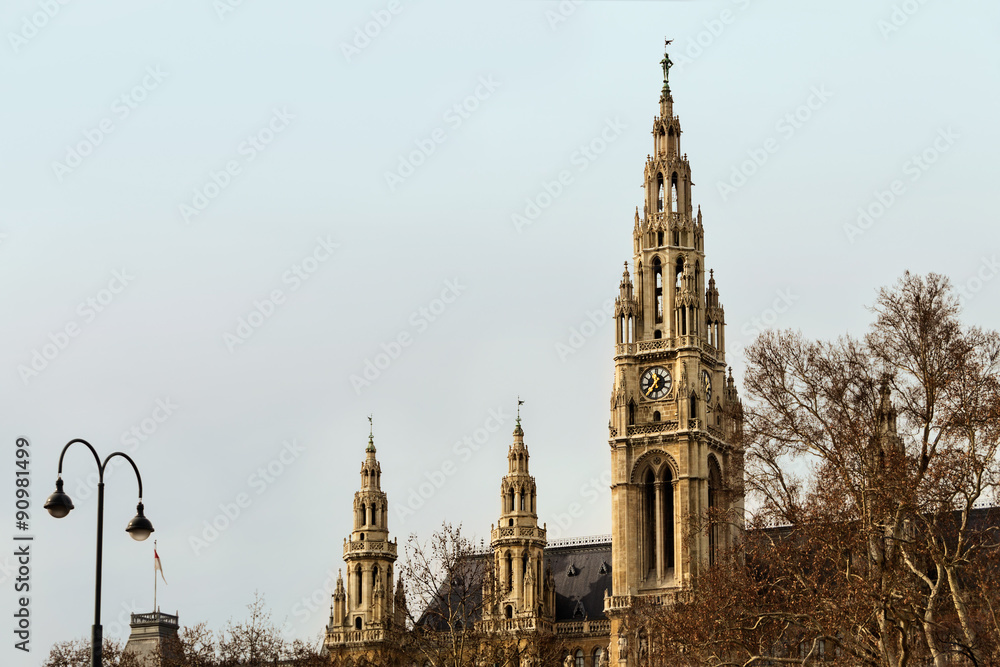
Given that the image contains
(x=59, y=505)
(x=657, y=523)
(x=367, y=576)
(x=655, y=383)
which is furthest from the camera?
(x=367, y=576)

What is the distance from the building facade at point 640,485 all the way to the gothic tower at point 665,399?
0.28 feet

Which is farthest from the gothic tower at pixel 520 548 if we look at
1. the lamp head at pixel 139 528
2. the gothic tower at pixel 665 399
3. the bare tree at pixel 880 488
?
the lamp head at pixel 139 528

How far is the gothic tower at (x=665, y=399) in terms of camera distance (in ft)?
384

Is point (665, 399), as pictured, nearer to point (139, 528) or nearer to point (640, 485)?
point (640, 485)

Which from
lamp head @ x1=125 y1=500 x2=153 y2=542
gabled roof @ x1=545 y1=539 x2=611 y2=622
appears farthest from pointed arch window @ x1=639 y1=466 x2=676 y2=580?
lamp head @ x1=125 y1=500 x2=153 y2=542

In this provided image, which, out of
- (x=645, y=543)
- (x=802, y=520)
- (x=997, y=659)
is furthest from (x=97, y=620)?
(x=645, y=543)

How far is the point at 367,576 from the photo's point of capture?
128625 mm

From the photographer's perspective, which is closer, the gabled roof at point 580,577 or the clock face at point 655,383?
the clock face at point 655,383

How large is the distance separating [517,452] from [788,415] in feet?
215

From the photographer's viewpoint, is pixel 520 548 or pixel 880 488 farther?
pixel 520 548

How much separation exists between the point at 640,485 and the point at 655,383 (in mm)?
6689

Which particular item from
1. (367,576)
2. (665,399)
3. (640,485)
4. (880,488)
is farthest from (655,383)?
(880,488)

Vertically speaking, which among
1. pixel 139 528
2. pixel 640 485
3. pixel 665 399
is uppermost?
pixel 665 399

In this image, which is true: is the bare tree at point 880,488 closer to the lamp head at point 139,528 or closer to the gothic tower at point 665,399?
the lamp head at point 139,528
